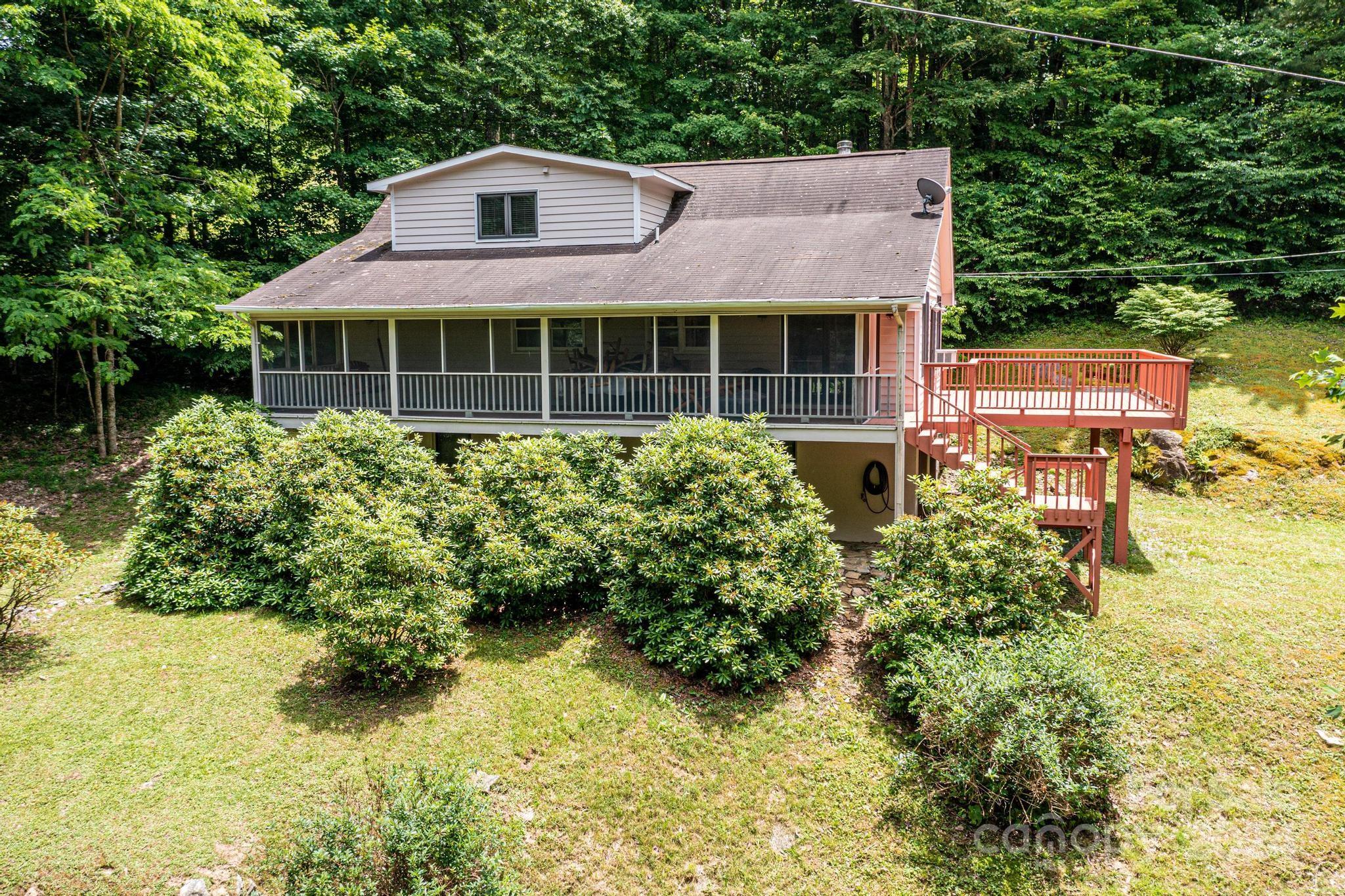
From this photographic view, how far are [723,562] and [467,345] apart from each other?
9788 mm

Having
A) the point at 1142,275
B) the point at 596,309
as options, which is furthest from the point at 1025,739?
the point at 1142,275

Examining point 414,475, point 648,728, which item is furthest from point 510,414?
point 648,728

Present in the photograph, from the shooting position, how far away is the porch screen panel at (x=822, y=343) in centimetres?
1341

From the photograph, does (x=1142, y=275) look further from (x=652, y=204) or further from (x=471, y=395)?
(x=471, y=395)

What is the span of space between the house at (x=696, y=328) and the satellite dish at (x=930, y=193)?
13 cm

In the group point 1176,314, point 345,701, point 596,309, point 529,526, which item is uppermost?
point 596,309

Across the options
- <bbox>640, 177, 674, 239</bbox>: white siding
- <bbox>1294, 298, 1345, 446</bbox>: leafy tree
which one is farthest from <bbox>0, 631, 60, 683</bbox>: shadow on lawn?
<bbox>1294, 298, 1345, 446</bbox>: leafy tree

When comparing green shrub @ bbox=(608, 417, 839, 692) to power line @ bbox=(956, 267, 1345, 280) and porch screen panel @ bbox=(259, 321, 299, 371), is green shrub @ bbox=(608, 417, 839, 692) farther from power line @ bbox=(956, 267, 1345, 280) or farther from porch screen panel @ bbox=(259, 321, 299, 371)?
power line @ bbox=(956, 267, 1345, 280)

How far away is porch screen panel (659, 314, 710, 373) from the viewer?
14.7m

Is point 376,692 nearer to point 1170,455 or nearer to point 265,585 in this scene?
point 265,585

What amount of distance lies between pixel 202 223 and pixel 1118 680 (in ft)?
82.6

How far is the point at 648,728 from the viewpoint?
814cm

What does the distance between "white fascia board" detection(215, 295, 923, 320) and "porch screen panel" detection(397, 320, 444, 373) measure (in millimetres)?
1852

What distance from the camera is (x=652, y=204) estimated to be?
53.4 ft
